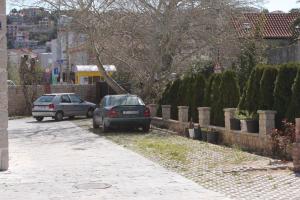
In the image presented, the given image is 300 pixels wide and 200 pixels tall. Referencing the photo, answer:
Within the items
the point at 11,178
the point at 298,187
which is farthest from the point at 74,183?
the point at 298,187

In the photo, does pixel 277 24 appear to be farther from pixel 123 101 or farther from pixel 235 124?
pixel 235 124

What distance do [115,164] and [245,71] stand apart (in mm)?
20391

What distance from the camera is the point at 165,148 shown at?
15867mm

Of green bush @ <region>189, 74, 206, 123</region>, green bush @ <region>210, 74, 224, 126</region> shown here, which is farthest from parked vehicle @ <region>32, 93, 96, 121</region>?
green bush @ <region>210, 74, 224, 126</region>

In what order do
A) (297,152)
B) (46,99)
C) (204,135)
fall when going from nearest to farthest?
1. (297,152)
2. (204,135)
3. (46,99)

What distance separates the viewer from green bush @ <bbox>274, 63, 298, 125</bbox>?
14313mm

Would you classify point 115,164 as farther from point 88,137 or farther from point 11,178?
point 88,137

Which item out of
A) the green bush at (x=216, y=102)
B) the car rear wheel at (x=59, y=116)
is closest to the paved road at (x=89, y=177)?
the green bush at (x=216, y=102)

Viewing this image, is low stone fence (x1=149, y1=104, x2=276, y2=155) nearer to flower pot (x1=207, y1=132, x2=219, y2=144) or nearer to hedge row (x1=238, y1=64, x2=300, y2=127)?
flower pot (x1=207, y1=132, x2=219, y2=144)

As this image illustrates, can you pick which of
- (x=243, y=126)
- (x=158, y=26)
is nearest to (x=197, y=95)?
(x=158, y=26)

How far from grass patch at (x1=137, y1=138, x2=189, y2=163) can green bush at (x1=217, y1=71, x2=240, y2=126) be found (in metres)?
2.43

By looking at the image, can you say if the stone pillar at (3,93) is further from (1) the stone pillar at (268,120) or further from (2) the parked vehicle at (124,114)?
(2) the parked vehicle at (124,114)

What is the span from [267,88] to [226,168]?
4187 mm

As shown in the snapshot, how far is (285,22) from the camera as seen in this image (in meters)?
53.7
